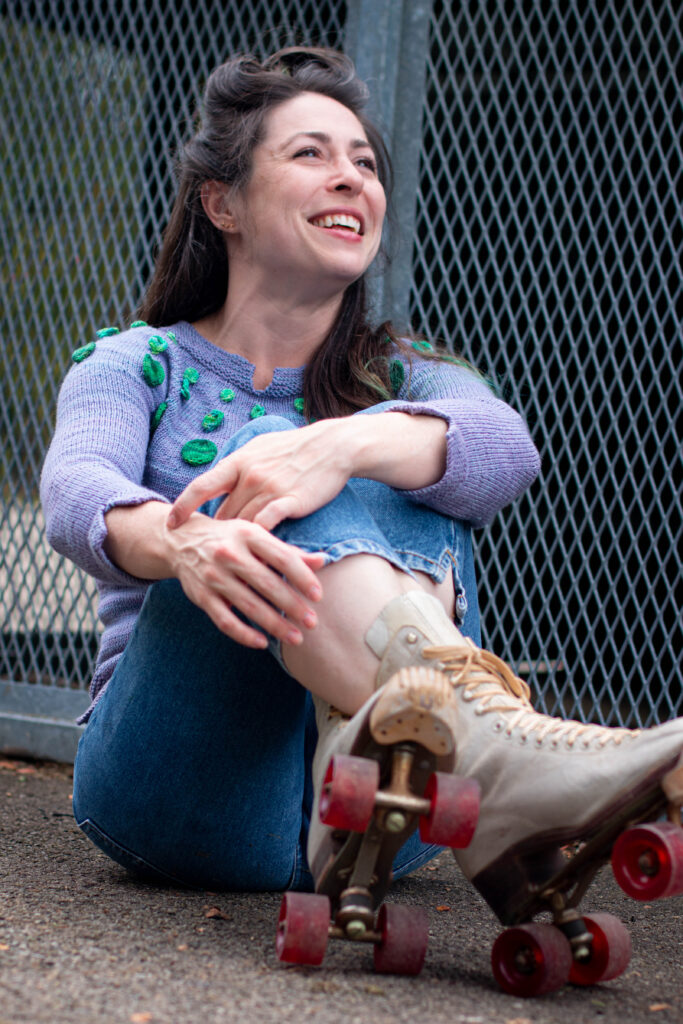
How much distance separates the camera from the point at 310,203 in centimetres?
174

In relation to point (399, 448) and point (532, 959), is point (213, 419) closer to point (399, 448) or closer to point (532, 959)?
point (399, 448)

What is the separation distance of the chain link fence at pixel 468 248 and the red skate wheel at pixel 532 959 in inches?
59.5

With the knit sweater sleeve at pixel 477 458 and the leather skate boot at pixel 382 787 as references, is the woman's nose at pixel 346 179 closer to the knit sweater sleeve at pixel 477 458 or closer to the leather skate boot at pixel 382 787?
the knit sweater sleeve at pixel 477 458

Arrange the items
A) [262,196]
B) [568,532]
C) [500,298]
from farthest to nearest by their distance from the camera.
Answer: [568,532]
[500,298]
[262,196]

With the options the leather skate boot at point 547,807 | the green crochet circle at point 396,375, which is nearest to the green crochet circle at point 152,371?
the green crochet circle at point 396,375

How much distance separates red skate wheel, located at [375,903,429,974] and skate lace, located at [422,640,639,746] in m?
0.21

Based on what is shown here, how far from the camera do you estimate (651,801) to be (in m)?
0.97

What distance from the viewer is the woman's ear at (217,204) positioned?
74.3 inches

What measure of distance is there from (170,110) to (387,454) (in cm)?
187

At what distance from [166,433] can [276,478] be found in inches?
20.5

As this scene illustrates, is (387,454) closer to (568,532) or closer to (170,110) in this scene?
(170,110)

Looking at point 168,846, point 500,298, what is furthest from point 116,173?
point 168,846

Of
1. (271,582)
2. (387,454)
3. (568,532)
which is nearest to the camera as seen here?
(271,582)

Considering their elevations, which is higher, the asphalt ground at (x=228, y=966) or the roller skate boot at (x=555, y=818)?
the roller skate boot at (x=555, y=818)
